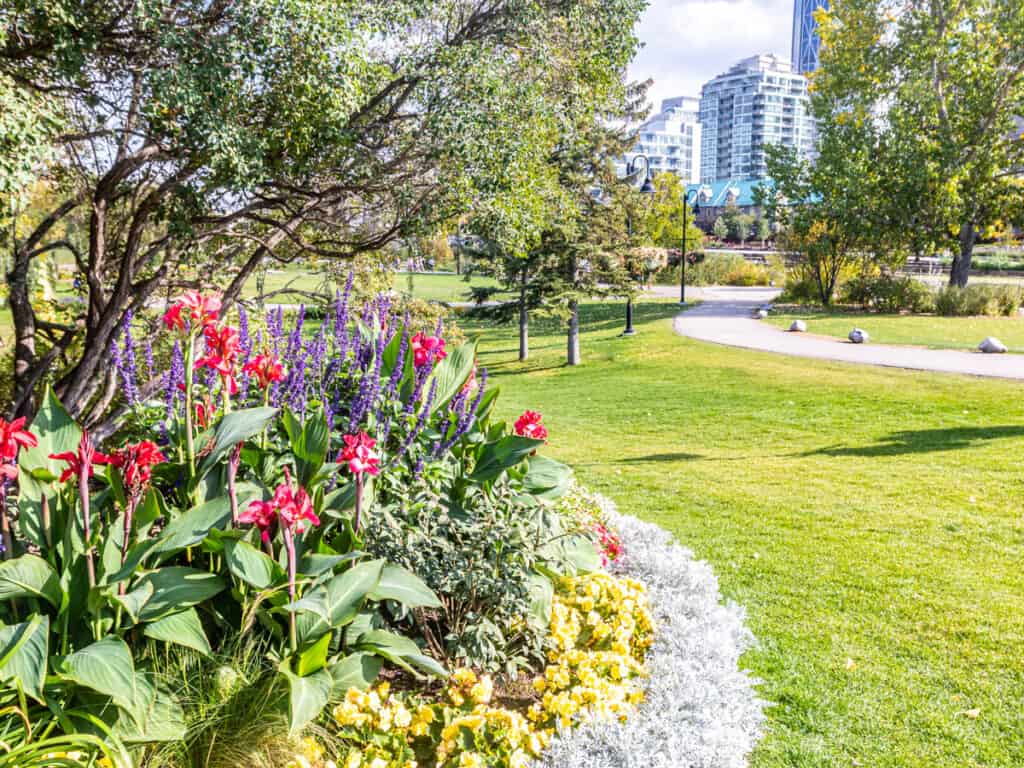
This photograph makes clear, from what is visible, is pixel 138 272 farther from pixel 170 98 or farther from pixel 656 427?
pixel 656 427

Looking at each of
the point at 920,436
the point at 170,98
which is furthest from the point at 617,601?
the point at 920,436

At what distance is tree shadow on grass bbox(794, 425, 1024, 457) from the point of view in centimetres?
771

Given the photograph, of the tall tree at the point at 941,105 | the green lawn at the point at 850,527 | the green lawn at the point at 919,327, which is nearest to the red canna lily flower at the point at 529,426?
the green lawn at the point at 850,527

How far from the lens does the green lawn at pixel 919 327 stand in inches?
594

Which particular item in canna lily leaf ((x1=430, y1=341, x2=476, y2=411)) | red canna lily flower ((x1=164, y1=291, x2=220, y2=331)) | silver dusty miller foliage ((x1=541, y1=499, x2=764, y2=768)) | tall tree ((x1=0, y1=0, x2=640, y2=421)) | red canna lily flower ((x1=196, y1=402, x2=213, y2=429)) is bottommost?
silver dusty miller foliage ((x1=541, y1=499, x2=764, y2=768))

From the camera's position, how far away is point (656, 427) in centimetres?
1041

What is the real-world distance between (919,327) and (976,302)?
3.84 meters

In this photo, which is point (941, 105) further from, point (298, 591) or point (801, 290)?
point (298, 591)

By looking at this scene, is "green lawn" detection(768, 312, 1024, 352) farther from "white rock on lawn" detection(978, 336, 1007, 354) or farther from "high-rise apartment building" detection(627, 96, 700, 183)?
"high-rise apartment building" detection(627, 96, 700, 183)

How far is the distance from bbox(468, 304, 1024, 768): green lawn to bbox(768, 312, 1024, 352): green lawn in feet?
13.8

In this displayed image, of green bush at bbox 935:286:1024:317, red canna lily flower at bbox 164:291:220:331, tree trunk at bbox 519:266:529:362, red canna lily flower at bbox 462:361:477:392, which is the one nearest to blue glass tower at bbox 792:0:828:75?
green bush at bbox 935:286:1024:317

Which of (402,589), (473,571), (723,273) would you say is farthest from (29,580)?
(723,273)

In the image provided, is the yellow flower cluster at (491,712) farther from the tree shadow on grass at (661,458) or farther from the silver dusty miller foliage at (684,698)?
the tree shadow on grass at (661,458)

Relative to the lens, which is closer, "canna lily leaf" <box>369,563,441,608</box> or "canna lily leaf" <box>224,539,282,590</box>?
"canna lily leaf" <box>224,539,282,590</box>
